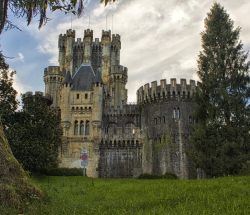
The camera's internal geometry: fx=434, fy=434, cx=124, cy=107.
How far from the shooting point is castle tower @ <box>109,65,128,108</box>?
70.1m

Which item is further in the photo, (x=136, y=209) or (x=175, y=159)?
(x=175, y=159)

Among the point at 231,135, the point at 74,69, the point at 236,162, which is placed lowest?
the point at 236,162

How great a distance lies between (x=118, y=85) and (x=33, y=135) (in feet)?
97.6

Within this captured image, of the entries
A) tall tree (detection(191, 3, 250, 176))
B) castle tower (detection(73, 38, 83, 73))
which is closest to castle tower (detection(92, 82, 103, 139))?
castle tower (detection(73, 38, 83, 73))

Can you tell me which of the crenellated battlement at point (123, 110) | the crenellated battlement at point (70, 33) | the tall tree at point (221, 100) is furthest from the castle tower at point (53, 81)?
the tall tree at point (221, 100)

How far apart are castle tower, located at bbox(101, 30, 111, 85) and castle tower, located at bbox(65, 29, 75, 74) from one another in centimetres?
538

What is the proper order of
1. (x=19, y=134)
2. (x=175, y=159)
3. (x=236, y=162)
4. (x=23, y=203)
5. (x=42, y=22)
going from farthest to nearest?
(x=175, y=159) < (x=19, y=134) < (x=236, y=162) < (x=23, y=203) < (x=42, y=22)

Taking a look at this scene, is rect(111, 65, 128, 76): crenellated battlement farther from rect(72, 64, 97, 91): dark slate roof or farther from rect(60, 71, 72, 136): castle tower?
rect(60, 71, 72, 136): castle tower

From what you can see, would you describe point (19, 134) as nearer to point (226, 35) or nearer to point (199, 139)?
point (199, 139)

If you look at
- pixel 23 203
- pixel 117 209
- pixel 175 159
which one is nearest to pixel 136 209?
pixel 117 209

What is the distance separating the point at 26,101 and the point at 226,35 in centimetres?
2105

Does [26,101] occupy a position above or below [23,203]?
above

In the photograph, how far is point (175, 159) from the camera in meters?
53.0

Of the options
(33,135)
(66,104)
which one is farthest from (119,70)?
(33,135)
